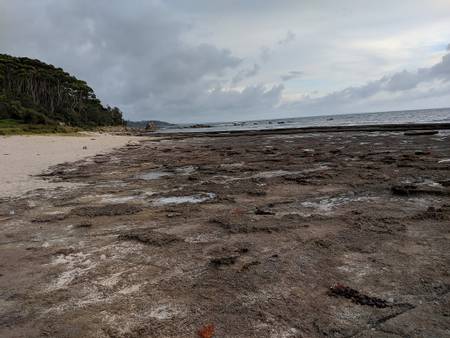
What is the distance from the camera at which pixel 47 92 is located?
254 ft

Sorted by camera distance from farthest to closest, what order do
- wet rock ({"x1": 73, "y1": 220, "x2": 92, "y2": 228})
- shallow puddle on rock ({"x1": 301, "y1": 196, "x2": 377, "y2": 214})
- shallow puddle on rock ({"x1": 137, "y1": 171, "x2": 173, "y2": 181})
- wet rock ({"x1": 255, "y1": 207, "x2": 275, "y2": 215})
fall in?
shallow puddle on rock ({"x1": 137, "y1": 171, "x2": 173, "y2": 181}) → shallow puddle on rock ({"x1": 301, "y1": 196, "x2": 377, "y2": 214}) → wet rock ({"x1": 255, "y1": 207, "x2": 275, "y2": 215}) → wet rock ({"x1": 73, "y1": 220, "x2": 92, "y2": 228})

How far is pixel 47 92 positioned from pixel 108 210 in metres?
78.8

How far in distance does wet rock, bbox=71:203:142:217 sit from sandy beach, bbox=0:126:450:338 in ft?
0.10

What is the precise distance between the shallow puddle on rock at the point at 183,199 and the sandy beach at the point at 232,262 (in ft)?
0.09

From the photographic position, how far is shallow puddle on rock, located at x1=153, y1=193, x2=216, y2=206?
27.0ft

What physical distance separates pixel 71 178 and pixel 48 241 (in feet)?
23.0

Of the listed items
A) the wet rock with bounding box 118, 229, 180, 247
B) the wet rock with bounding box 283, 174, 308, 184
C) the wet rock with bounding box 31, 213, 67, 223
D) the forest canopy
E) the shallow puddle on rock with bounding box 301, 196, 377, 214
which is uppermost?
the forest canopy

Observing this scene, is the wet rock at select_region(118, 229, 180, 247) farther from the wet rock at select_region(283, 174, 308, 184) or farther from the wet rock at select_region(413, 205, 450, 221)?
the wet rock at select_region(283, 174, 308, 184)

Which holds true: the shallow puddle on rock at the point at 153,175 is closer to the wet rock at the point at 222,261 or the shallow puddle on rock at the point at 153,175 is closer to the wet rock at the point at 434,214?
the wet rock at the point at 222,261

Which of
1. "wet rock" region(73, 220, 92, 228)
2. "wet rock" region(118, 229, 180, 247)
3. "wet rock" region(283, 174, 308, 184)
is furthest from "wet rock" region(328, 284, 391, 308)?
"wet rock" region(283, 174, 308, 184)

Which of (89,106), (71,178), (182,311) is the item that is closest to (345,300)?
(182,311)

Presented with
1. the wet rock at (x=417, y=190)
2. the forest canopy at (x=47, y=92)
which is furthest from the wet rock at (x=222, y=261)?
the forest canopy at (x=47, y=92)

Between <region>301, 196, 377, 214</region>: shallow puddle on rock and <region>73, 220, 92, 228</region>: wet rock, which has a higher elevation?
<region>73, 220, 92, 228</region>: wet rock

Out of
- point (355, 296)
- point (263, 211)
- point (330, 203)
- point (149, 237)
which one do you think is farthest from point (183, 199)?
point (355, 296)
